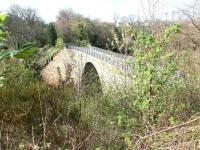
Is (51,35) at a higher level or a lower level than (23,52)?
higher

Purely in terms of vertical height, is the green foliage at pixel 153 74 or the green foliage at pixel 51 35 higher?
the green foliage at pixel 51 35

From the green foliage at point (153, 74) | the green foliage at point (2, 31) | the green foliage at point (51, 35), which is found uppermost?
the green foliage at point (51, 35)

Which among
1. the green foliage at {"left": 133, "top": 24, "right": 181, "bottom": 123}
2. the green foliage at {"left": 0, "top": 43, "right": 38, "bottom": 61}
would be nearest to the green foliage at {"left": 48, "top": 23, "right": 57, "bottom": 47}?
the green foliage at {"left": 133, "top": 24, "right": 181, "bottom": 123}

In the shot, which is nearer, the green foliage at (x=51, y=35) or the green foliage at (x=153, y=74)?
the green foliage at (x=153, y=74)

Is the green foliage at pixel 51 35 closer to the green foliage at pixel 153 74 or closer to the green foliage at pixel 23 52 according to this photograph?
the green foliage at pixel 153 74

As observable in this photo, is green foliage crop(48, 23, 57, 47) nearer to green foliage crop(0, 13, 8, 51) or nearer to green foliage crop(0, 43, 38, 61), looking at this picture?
green foliage crop(0, 13, 8, 51)

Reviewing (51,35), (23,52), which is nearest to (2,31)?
(23,52)

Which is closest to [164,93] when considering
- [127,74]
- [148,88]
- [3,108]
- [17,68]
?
[148,88]

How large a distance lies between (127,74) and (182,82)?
919mm

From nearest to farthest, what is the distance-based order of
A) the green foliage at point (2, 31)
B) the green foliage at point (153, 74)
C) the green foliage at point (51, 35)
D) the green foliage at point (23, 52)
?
the green foliage at point (23, 52) → the green foliage at point (2, 31) → the green foliage at point (153, 74) → the green foliage at point (51, 35)

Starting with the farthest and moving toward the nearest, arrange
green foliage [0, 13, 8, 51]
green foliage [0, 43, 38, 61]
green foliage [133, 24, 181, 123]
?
green foliage [133, 24, 181, 123] → green foliage [0, 13, 8, 51] → green foliage [0, 43, 38, 61]

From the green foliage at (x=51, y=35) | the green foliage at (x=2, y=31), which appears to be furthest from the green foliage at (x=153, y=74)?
the green foliage at (x=51, y=35)

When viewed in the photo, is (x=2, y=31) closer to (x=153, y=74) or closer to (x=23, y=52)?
(x=23, y=52)

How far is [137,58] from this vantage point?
6.48 metres
